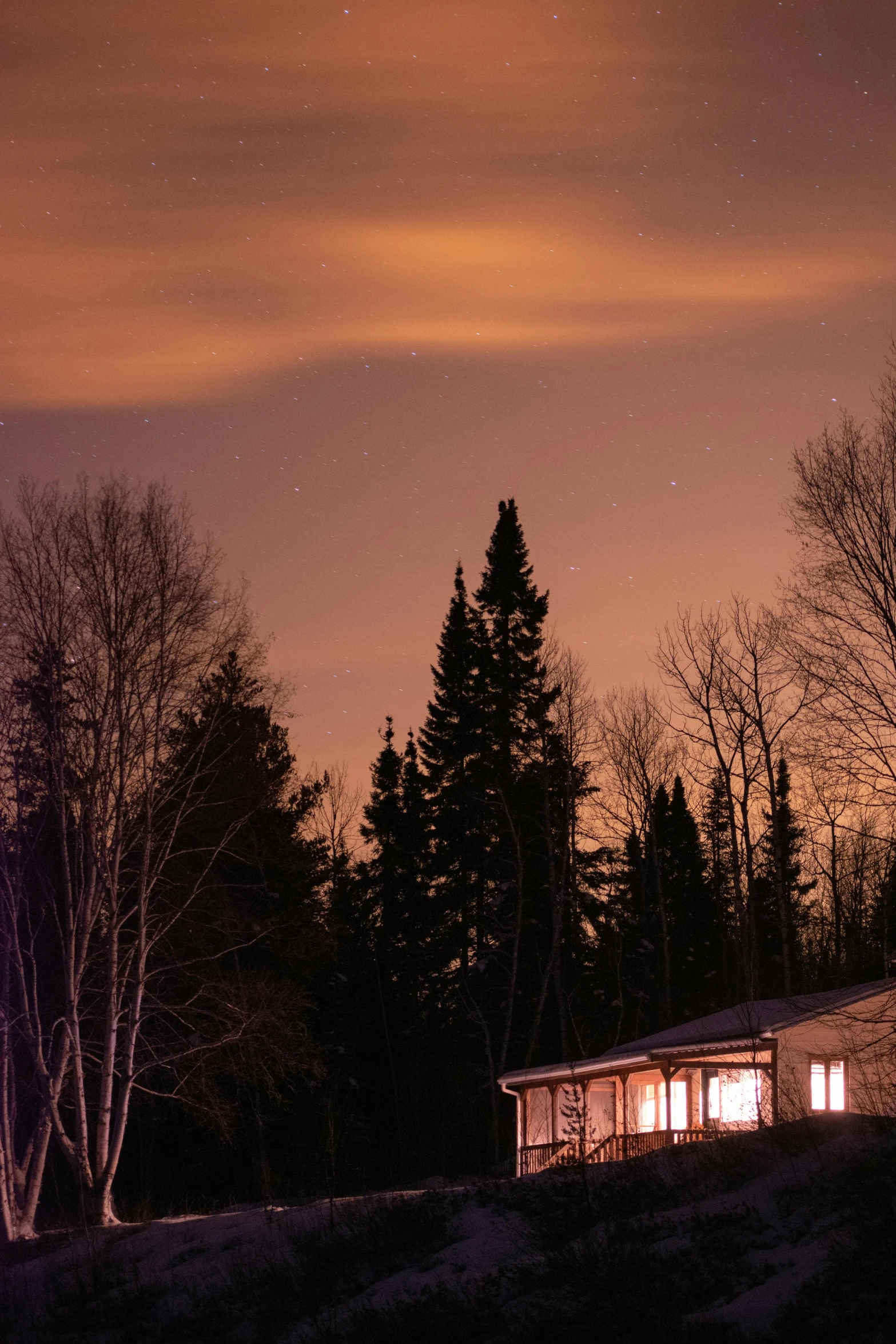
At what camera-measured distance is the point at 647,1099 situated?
98.3ft

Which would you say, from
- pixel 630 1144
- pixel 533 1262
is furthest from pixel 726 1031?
pixel 533 1262

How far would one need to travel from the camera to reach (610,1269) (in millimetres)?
10883

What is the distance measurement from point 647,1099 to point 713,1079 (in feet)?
11.9

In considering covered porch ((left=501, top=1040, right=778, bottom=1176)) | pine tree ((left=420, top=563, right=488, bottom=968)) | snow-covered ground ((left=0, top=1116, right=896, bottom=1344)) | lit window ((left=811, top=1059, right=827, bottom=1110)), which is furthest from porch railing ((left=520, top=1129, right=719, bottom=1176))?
pine tree ((left=420, top=563, right=488, bottom=968))

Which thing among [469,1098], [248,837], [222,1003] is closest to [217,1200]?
[469,1098]

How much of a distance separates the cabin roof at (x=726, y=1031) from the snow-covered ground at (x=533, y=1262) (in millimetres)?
8039

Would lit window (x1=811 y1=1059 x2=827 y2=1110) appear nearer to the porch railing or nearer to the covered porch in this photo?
the covered porch

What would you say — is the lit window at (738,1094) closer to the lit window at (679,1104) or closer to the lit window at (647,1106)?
the lit window at (679,1104)

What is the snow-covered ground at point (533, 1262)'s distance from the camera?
1007 centimetres

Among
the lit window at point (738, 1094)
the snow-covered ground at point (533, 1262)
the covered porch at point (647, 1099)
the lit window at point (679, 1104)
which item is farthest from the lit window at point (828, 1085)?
the snow-covered ground at point (533, 1262)

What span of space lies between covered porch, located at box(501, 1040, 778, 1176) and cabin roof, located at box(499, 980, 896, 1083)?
0.06 meters

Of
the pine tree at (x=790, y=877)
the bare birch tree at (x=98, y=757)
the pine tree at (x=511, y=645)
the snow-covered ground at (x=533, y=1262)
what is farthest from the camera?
the pine tree at (x=511, y=645)

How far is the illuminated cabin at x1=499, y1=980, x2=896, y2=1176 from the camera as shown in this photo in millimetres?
22359

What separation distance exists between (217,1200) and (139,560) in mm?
20903
